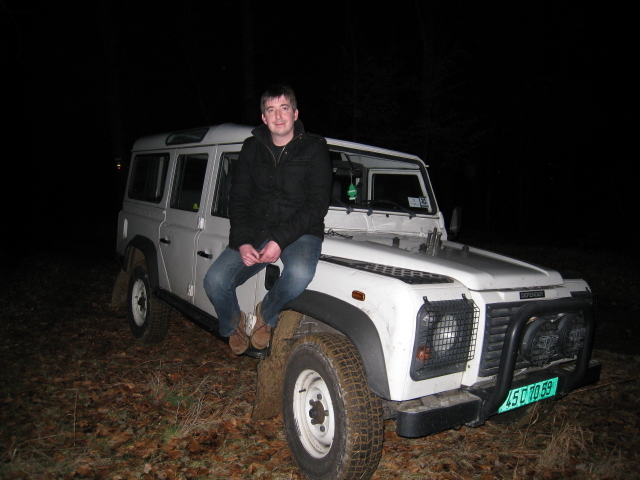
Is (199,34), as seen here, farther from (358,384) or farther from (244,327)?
(358,384)

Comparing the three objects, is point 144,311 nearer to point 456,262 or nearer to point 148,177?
point 148,177

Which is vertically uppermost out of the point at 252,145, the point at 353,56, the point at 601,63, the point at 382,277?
the point at 601,63

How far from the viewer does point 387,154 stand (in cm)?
413

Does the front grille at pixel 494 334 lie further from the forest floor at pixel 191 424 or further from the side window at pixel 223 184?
the side window at pixel 223 184

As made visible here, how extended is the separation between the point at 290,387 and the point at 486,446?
1560 millimetres

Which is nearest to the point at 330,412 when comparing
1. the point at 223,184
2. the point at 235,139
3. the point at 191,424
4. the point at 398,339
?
the point at 398,339

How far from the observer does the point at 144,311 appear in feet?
16.9

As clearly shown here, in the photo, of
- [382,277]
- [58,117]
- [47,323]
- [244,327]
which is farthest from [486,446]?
[58,117]

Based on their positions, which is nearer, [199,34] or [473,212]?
[199,34]

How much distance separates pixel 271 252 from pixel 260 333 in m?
0.64

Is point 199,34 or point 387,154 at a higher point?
point 199,34

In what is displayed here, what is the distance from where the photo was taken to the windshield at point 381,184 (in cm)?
399

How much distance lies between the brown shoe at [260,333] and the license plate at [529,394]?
153cm

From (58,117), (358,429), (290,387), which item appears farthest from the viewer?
(58,117)
